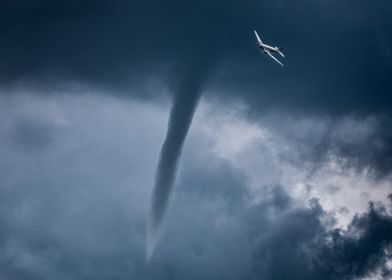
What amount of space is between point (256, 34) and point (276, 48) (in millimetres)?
15425

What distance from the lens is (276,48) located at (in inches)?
5635

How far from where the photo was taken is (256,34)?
15112 cm
